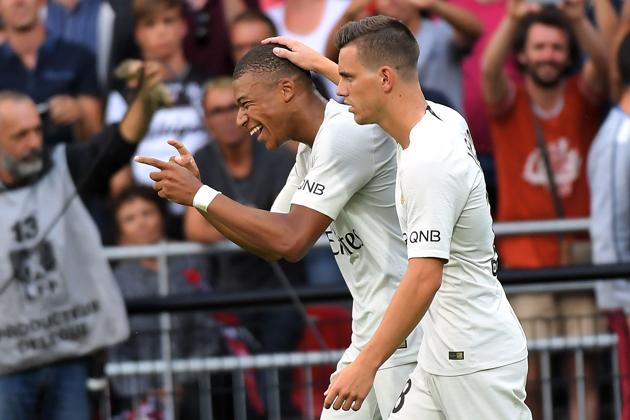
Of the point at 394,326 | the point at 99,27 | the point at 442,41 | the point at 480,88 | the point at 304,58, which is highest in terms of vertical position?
the point at 99,27

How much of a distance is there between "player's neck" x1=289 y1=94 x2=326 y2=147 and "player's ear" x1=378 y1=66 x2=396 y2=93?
546 millimetres

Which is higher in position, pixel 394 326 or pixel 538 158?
pixel 538 158

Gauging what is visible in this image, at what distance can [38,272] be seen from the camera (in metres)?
7.06

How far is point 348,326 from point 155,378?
1095mm

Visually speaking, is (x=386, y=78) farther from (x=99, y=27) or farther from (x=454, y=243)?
(x=99, y=27)

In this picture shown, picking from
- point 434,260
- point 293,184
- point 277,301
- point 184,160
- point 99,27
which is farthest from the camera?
point 99,27

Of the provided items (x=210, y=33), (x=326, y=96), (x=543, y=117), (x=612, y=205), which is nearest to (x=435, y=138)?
(x=612, y=205)

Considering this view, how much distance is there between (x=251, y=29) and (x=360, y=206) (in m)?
3.28

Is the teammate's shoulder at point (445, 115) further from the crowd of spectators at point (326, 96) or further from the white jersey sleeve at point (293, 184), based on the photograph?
the crowd of spectators at point (326, 96)

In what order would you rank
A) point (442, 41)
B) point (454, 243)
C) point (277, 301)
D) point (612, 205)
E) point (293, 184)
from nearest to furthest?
1. point (454, 243)
2. point (293, 184)
3. point (277, 301)
4. point (612, 205)
5. point (442, 41)

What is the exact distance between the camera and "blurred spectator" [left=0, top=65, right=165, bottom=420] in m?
6.99

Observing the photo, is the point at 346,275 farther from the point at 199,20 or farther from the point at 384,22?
the point at 199,20

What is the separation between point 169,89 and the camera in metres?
8.48

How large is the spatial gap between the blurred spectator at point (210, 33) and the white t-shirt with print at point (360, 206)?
3.27 m
